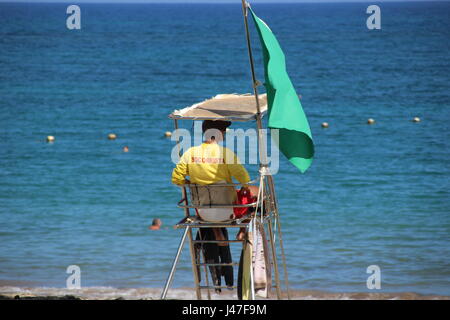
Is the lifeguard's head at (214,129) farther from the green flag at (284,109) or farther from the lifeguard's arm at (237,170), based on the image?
the green flag at (284,109)

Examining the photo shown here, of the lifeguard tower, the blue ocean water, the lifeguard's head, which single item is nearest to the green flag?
the lifeguard tower

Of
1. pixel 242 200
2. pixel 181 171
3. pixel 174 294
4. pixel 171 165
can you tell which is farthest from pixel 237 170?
pixel 171 165

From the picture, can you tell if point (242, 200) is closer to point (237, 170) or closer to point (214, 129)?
point (237, 170)

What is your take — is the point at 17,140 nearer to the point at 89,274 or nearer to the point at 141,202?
the point at 141,202

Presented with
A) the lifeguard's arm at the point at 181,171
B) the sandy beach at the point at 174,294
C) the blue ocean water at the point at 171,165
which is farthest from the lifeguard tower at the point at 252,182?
the blue ocean water at the point at 171,165

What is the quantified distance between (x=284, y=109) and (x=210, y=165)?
2.52 feet

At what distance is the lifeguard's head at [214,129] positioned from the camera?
6.66m

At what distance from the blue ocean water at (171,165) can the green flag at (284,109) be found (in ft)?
16.3

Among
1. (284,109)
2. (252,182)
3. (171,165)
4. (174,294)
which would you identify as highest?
(284,109)

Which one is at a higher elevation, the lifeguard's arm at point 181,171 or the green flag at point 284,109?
the green flag at point 284,109

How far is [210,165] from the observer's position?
6609 mm

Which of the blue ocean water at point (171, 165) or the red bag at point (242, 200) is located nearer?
the red bag at point (242, 200)

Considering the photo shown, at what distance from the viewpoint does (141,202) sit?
53.5ft
